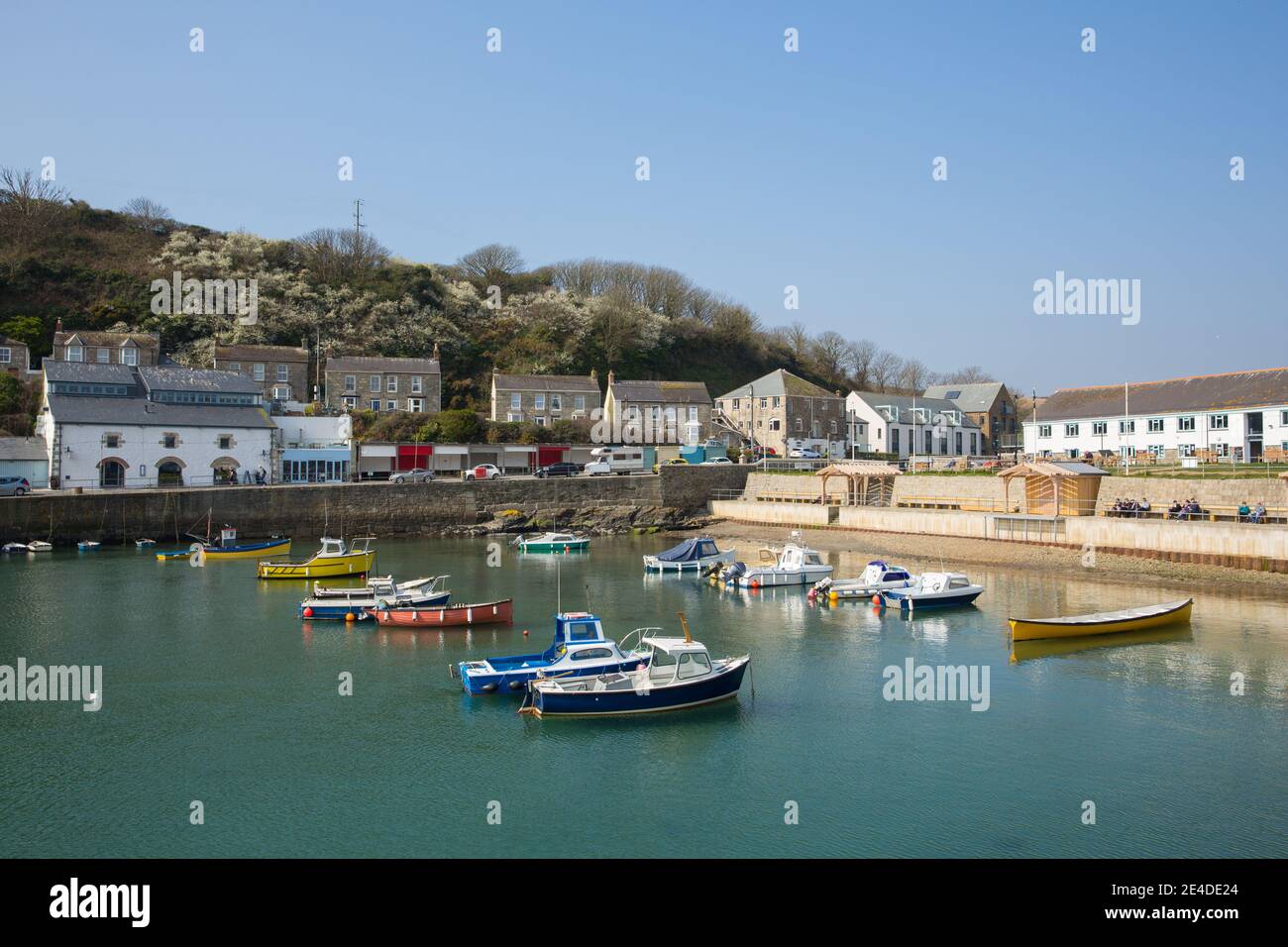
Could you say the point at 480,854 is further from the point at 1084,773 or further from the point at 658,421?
the point at 658,421

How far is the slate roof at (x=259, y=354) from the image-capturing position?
223 feet

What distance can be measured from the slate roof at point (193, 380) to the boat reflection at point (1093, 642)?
168 feet

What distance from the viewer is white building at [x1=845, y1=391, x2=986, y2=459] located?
77062 mm

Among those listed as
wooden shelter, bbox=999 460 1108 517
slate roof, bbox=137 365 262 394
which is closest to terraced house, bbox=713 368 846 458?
wooden shelter, bbox=999 460 1108 517

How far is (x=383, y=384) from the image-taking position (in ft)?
230

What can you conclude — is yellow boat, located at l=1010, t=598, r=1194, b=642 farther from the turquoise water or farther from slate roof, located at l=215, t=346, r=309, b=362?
slate roof, located at l=215, t=346, r=309, b=362

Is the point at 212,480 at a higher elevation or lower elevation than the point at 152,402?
lower

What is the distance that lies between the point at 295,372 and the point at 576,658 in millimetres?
57341

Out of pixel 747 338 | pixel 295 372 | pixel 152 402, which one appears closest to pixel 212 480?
pixel 152 402

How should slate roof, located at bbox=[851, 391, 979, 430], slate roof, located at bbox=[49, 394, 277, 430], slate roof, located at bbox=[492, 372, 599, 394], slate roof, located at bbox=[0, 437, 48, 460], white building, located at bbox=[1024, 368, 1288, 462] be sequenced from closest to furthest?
slate roof, located at bbox=[0, 437, 48, 460] < slate roof, located at bbox=[49, 394, 277, 430] < white building, located at bbox=[1024, 368, 1288, 462] < slate roof, located at bbox=[492, 372, 599, 394] < slate roof, located at bbox=[851, 391, 979, 430]

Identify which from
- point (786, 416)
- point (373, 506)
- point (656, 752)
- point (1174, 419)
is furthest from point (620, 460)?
point (656, 752)

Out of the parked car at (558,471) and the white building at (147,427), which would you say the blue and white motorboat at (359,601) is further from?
the parked car at (558,471)

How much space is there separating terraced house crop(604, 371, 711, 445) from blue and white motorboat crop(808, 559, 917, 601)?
135 feet

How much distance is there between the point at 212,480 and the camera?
54.3 metres
